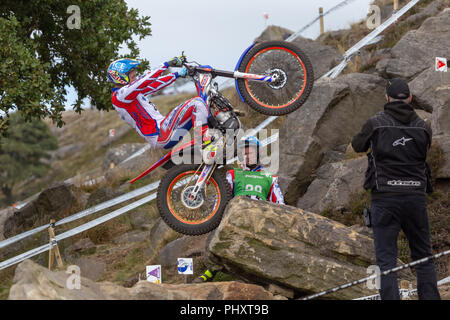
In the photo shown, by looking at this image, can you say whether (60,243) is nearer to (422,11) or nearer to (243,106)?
(243,106)

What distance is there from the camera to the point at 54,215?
1298 cm

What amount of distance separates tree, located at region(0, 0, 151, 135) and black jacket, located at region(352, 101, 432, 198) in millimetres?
7277

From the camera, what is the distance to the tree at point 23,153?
4553cm

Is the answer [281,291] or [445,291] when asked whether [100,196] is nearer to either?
[281,291]

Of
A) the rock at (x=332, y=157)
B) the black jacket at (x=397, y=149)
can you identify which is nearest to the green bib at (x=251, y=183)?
the black jacket at (x=397, y=149)

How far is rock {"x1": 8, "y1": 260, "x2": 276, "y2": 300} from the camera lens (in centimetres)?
438

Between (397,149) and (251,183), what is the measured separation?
8.09 feet

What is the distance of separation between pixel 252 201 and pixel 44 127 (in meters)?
45.3

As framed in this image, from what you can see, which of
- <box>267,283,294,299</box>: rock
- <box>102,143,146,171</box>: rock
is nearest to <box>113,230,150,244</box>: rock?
<box>267,283,294,299</box>: rock

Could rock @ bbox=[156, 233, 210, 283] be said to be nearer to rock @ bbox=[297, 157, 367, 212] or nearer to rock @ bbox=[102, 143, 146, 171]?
rock @ bbox=[297, 157, 367, 212]
